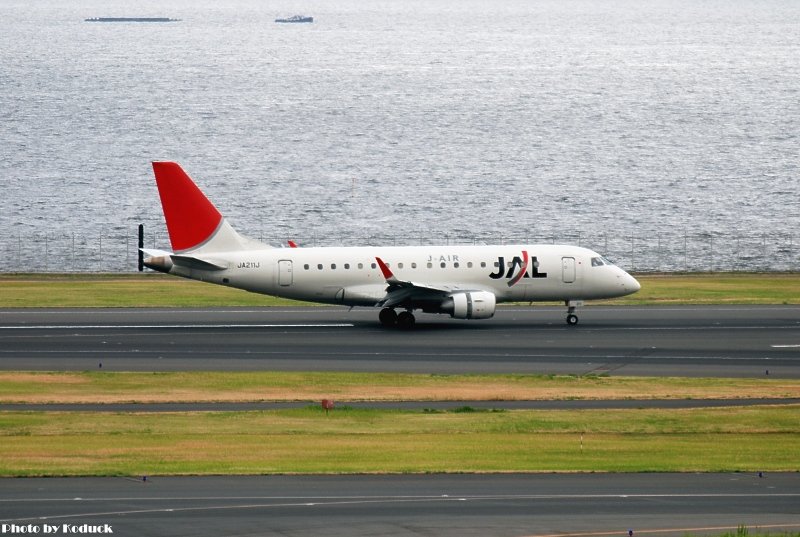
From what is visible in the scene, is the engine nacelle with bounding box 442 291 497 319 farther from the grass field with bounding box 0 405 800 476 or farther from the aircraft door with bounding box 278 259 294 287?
the grass field with bounding box 0 405 800 476

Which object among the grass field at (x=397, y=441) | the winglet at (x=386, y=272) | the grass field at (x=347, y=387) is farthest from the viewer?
the winglet at (x=386, y=272)

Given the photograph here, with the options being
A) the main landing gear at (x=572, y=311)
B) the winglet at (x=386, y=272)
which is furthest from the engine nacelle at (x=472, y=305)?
the main landing gear at (x=572, y=311)

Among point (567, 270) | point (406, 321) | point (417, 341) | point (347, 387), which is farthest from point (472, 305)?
point (347, 387)

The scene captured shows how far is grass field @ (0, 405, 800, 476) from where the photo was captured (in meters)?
36.5

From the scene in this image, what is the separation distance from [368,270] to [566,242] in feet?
222

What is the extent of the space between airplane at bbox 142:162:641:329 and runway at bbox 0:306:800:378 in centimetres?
155

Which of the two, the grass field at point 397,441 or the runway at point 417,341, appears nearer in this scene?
the grass field at point 397,441

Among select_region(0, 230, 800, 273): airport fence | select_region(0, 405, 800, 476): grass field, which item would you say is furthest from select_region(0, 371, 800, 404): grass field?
select_region(0, 230, 800, 273): airport fence

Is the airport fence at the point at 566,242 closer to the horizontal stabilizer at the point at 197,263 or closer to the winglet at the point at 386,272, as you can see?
the winglet at the point at 386,272

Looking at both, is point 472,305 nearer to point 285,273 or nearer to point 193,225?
point 285,273

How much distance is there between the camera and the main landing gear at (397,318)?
226ft

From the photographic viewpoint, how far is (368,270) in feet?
226

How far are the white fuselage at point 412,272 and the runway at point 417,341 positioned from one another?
177 cm

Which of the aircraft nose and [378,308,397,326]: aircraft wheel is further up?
the aircraft nose
